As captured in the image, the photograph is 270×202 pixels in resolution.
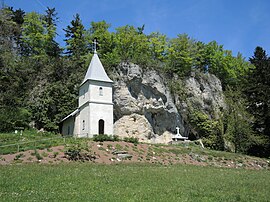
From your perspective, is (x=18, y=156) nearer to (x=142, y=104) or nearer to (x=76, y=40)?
(x=142, y=104)

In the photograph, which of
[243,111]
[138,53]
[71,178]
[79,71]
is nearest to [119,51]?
[138,53]

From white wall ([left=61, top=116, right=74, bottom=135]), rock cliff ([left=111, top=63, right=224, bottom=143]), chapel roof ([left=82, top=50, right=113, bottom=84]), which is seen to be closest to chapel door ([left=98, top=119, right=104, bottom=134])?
white wall ([left=61, top=116, right=74, bottom=135])

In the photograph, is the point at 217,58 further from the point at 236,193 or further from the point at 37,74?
the point at 236,193

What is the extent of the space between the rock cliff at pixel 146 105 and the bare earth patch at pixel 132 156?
10.8m

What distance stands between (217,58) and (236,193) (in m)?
46.9

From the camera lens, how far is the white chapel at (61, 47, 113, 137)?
3550 centimetres

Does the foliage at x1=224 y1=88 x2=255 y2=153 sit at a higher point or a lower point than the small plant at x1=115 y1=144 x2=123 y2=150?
higher

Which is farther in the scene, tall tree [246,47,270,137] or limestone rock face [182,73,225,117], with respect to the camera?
limestone rock face [182,73,225,117]

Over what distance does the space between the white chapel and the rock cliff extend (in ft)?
16.8

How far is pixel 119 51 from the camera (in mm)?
51562

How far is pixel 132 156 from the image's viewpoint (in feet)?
85.9

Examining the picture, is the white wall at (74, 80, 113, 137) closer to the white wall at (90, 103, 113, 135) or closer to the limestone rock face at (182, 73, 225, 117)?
the white wall at (90, 103, 113, 135)

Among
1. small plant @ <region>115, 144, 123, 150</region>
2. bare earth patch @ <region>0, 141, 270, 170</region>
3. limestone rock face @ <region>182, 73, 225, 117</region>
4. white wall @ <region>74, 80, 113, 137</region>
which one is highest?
limestone rock face @ <region>182, 73, 225, 117</region>

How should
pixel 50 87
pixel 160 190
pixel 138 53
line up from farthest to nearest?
pixel 138 53, pixel 50 87, pixel 160 190
